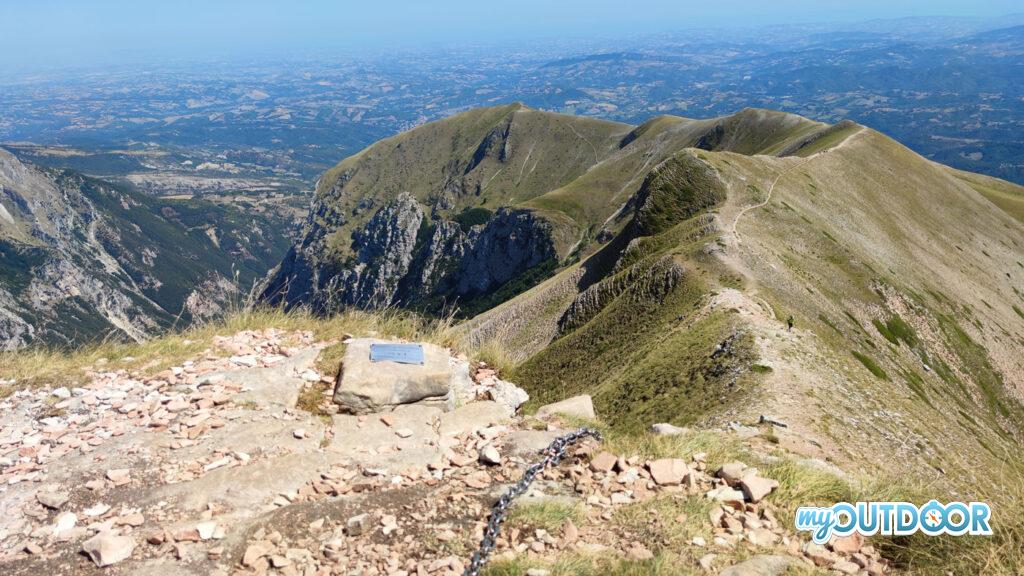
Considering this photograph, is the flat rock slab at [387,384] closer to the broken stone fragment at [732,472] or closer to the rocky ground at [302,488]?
the rocky ground at [302,488]

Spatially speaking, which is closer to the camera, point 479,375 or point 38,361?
point 38,361

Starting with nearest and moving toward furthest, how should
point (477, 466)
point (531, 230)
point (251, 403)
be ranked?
point (477, 466)
point (251, 403)
point (531, 230)

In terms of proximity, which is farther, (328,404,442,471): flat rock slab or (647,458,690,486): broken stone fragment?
(328,404,442,471): flat rock slab

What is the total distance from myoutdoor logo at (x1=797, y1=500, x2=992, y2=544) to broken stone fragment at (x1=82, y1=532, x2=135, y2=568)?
8.69 metres

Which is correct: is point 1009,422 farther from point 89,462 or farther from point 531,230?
point 531,230

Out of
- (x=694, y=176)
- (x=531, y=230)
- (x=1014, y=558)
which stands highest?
(x=1014, y=558)

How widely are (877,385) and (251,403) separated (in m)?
34.7

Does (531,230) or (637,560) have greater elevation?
(637,560)

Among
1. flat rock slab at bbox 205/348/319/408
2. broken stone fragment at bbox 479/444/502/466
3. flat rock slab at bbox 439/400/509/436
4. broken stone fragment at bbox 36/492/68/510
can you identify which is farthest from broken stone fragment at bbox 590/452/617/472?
broken stone fragment at bbox 36/492/68/510

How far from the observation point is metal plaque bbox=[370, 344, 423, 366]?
12.1 meters

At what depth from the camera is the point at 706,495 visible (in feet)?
25.9

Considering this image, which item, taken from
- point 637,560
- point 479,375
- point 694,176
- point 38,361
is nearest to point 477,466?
point 637,560

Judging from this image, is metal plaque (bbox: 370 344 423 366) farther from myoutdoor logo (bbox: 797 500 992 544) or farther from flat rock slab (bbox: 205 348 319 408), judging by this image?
myoutdoor logo (bbox: 797 500 992 544)

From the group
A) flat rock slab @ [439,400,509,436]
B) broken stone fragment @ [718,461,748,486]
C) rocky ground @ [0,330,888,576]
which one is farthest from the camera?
flat rock slab @ [439,400,509,436]
